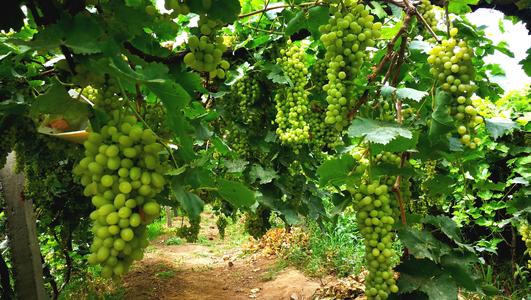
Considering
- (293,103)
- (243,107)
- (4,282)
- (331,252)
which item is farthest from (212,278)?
(293,103)

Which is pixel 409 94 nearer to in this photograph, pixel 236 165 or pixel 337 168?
pixel 337 168

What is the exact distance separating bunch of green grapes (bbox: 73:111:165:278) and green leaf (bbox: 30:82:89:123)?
20 centimetres

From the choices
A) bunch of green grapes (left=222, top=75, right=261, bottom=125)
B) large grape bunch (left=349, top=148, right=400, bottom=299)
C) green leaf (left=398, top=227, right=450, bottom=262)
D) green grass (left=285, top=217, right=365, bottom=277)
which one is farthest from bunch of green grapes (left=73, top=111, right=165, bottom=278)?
green grass (left=285, top=217, right=365, bottom=277)

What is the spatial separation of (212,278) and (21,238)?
17.3 ft

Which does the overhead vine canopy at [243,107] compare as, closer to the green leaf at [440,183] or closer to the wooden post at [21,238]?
the green leaf at [440,183]

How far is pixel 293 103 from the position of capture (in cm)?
234

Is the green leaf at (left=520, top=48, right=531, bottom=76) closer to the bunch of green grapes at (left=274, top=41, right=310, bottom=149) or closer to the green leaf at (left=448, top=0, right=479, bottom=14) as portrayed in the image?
the green leaf at (left=448, top=0, right=479, bottom=14)

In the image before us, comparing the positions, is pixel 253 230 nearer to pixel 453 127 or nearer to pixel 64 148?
pixel 64 148

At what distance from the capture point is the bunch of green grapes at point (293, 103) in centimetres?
225

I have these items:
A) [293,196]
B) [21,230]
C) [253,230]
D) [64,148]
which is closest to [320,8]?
[64,148]

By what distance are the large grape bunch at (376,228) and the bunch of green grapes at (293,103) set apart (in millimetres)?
877

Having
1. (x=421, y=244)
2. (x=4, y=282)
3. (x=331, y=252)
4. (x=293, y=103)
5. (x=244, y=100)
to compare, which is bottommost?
(x=331, y=252)

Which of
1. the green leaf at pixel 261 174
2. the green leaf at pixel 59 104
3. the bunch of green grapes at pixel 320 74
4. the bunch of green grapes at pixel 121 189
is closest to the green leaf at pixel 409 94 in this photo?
the bunch of green grapes at pixel 121 189

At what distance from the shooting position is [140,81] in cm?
88
